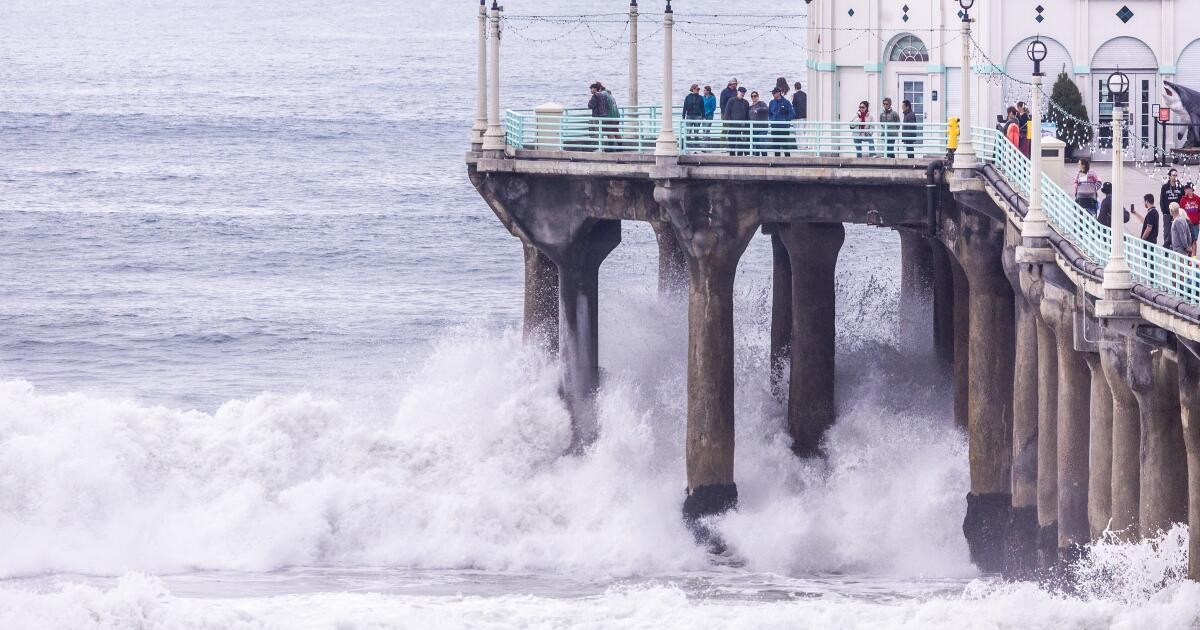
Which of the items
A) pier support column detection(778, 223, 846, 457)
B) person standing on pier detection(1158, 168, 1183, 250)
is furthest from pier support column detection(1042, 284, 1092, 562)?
pier support column detection(778, 223, 846, 457)

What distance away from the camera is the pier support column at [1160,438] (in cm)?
3253

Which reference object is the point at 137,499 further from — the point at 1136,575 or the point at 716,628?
the point at 1136,575

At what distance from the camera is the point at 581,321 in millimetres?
46531

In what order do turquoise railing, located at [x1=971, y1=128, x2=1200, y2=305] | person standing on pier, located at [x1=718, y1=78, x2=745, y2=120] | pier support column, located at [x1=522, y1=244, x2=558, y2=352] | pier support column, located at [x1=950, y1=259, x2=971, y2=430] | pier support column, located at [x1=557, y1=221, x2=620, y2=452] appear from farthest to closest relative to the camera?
1. pier support column, located at [x1=522, y1=244, x2=558, y2=352]
2. pier support column, located at [x1=557, y1=221, x2=620, y2=452]
3. person standing on pier, located at [x1=718, y1=78, x2=745, y2=120]
4. pier support column, located at [x1=950, y1=259, x2=971, y2=430]
5. turquoise railing, located at [x1=971, y1=128, x2=1200, y2=305]

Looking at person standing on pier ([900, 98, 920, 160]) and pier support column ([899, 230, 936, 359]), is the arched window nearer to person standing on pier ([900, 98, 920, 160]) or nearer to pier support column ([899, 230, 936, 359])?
person standing on pier ([900, 98, 920, 160])

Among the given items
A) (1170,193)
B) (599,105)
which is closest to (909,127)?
(599,105)

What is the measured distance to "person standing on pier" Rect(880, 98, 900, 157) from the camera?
135 ft

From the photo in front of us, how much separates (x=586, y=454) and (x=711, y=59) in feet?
412

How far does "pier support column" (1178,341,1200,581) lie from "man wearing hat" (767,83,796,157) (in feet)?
37.2

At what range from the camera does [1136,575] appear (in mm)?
33188

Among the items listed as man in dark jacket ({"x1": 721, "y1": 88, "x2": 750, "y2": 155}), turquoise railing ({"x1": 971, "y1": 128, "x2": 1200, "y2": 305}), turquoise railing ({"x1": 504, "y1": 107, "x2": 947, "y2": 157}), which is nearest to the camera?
turquoise railing ({"x1": 971, "y1": 128, "x2": 1200, "y2": 305})

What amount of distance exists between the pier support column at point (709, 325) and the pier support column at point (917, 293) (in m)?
10.7

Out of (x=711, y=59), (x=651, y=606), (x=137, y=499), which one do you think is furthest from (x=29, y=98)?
(x=651, y=606)

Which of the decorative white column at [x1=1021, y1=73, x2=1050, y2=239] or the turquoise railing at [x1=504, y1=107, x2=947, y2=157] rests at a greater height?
the turquoise railing at [x1=504, y1=107, x2=947, y2=157]
